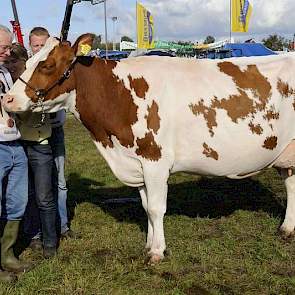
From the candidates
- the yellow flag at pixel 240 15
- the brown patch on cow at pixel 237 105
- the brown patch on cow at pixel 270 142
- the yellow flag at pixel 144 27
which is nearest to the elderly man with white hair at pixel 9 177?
the brown patch on cow at pixel 237 105

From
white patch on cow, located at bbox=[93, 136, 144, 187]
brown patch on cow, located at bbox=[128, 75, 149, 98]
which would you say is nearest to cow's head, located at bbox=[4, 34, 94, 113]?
brown patch on cow, located at bbox=[128, 75, 149, 98]

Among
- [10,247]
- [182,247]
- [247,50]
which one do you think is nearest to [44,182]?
[10,247]

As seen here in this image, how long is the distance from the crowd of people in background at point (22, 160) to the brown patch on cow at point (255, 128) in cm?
201

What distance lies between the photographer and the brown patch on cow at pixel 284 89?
4.97 m

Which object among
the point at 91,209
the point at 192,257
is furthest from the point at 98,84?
the point at 91,209

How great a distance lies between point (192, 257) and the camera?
4.91 meters

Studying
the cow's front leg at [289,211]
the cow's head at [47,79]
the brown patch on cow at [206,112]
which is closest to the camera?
the cow's head at [47,79]

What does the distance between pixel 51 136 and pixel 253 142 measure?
6.97ft

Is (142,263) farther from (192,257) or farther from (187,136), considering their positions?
(187,136)

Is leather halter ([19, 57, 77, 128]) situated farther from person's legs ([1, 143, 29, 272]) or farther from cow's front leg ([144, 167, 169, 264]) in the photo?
cow's front leg ([144, 167, 169, 264])

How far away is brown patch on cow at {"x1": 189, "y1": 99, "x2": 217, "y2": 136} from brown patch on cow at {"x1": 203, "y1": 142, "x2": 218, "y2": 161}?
5.4 inches

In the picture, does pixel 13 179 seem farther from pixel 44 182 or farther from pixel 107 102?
pixel 107 102

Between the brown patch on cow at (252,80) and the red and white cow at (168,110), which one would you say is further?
the brown patch on cow at (252,80)

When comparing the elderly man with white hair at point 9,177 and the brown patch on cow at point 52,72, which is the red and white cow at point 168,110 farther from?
the elderly man with white hair at point 9,177
